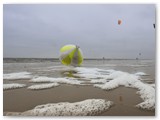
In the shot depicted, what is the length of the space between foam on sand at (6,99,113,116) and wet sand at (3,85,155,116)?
0.21 ft

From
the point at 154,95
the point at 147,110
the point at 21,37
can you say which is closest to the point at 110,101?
the point at 147,110

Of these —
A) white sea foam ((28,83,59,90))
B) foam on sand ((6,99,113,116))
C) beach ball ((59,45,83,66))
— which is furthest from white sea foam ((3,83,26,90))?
beach ball ((59,45,83,66))

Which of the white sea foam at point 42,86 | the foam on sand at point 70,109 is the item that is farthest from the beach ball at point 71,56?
the foam on sand at point 70,109

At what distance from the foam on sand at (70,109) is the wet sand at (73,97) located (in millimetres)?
63

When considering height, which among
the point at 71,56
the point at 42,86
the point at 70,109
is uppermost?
the point at 71,56

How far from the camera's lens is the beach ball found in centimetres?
283

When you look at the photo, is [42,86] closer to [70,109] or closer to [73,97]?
[73,97]

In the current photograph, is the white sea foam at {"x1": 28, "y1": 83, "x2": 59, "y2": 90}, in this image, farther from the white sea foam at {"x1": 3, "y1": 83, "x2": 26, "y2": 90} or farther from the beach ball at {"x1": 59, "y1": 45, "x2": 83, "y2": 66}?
the beach ball at {"x1": 59, "y1": 45, "x2": 83, "y2": 66}

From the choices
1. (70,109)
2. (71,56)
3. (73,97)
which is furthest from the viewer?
(71,56)

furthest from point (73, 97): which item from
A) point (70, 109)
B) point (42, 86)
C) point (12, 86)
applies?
point (12, 86)

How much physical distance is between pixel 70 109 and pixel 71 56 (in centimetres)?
149

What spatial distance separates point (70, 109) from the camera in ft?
5.92

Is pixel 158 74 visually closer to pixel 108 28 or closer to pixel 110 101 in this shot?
pixel 110 101

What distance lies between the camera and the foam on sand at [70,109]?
5.82ft
